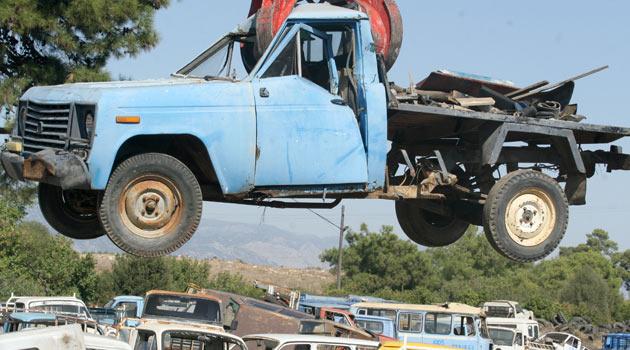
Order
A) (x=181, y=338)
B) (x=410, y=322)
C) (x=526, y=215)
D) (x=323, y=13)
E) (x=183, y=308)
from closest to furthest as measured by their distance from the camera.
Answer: (x=323, y=13) → (x=526, y=215) → (x=181, y=338) → (x=183, y=308) → (x=410, y=322)

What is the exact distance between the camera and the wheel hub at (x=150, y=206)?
10375 mm

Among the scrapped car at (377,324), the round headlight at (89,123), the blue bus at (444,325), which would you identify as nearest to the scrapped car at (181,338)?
the round headlight at (89,123)

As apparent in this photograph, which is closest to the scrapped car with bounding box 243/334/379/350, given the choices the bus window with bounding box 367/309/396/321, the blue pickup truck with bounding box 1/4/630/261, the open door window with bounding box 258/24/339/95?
the blue pickup truck with bounding box 1/4/630/261

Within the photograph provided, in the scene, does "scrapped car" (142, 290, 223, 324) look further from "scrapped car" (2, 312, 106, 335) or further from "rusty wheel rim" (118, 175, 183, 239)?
"rusty wheel rim" (118, 175, 183, 239)

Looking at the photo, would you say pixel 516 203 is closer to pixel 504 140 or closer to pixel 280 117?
pixel 504 140

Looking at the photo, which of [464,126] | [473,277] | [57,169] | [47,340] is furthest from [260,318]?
[473,277]

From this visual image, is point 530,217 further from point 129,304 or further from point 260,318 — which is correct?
point 129,304

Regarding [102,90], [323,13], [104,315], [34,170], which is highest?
[323,13]

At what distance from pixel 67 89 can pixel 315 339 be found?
176 inches

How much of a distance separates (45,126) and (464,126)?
432 cm

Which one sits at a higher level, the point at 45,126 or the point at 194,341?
the point at 45,126

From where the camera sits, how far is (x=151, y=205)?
10.5 metres

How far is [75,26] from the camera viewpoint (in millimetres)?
19547

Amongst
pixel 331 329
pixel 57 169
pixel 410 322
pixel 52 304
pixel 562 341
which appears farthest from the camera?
pixel 562 341
